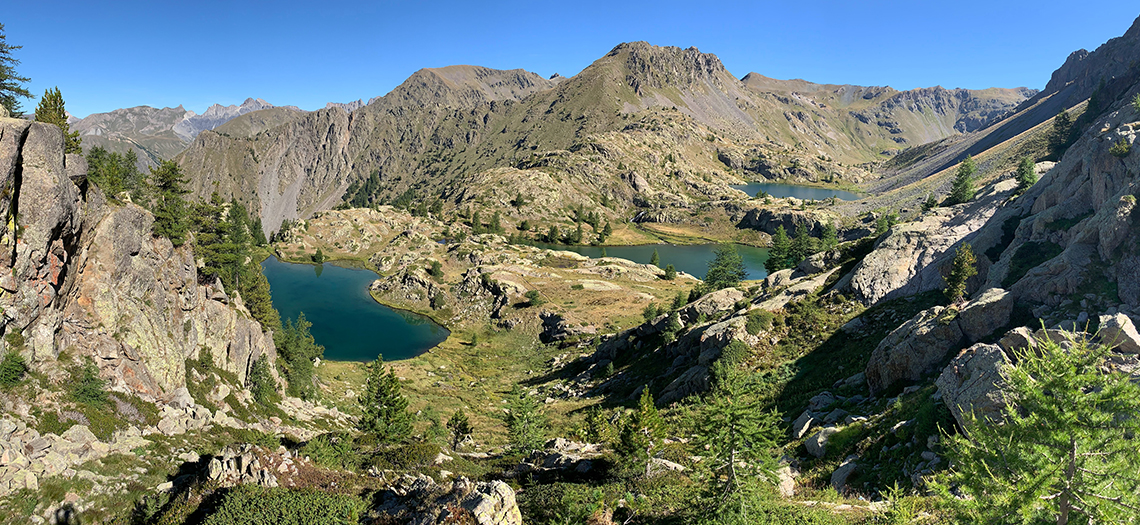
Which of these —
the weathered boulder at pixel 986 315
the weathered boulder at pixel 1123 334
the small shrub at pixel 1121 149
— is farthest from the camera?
the small shrub at pixel 1121 149

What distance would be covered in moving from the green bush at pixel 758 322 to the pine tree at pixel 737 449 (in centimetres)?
3234

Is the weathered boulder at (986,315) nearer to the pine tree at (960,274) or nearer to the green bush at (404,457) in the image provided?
the pine tree at (960,274)

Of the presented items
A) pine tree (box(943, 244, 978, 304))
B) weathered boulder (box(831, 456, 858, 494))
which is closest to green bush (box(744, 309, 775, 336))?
pine tree (box(943, 244, 978, 304))

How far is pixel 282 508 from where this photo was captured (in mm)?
20094

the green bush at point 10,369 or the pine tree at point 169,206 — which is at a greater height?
the pine tree at point 169,206

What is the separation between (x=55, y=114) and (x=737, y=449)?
5865cm

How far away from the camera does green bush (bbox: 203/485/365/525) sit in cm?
1922

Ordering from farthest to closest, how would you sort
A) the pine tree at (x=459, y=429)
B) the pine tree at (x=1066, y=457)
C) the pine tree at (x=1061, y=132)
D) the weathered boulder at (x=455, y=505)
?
the pine tree at (x=1061, y=132), the pine tree at (x=459, y=429), the weathered boulder at (x=455, y=505), the pine tree at (x=1066, y=457)

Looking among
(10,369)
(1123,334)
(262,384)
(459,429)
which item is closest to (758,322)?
(1123,334)

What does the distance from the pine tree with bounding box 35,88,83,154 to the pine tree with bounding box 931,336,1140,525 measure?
59.8 m

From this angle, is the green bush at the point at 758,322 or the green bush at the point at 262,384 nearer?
the green bush at the point at 262,384

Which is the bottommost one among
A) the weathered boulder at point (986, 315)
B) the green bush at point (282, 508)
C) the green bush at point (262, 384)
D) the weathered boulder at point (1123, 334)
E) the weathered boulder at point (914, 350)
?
the green bush at point (262, 384)

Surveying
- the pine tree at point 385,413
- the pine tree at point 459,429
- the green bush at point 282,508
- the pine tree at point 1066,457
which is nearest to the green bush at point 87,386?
the green bush at point 282,508

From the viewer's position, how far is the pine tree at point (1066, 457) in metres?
11.0
